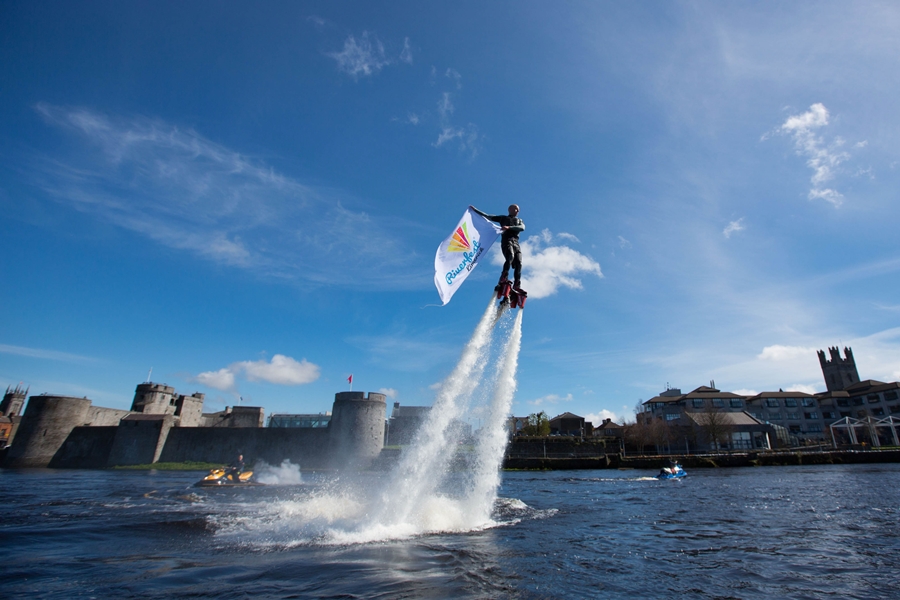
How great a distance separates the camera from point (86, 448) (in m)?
58.2

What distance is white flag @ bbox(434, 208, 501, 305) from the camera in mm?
10820

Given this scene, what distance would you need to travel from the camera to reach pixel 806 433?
82.8 m

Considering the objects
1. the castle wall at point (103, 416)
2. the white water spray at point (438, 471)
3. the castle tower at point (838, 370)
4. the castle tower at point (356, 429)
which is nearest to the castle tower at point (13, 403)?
the castle wall at point (103, 416)

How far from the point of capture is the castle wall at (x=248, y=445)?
57469 mm

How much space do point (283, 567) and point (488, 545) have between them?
17.0 ft

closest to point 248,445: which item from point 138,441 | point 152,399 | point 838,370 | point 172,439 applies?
point 172,439

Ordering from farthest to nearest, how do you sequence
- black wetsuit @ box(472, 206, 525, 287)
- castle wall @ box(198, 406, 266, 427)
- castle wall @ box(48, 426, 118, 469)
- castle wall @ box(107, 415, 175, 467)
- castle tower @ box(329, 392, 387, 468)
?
castle wall @ box(198, 406, 266, 427) < castle wall @ box(107, 415, 175, 467) < castle wall @ box(48, 426, 118, 469) < castle tower @ box(329, 392, 387, 468) < black wetsuit @ box(472, 206, 525, 287)

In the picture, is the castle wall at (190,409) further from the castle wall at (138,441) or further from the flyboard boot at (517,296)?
the flyboard boot at (517,296)

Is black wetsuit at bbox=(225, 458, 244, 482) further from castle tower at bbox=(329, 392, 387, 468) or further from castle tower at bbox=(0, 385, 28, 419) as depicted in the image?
castle tower at bbox=(0, 385, 28, 419)

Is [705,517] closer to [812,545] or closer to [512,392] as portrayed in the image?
[812,545]

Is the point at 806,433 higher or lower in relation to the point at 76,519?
higher

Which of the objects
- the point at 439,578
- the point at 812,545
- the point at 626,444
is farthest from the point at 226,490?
the point at 626,444

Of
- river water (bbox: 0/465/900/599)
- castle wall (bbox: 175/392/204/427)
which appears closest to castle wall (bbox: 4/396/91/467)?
castle wall (bbox: 175/392/204/427)

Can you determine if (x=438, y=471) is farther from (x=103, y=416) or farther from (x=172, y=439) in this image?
(x=103, y=416)
